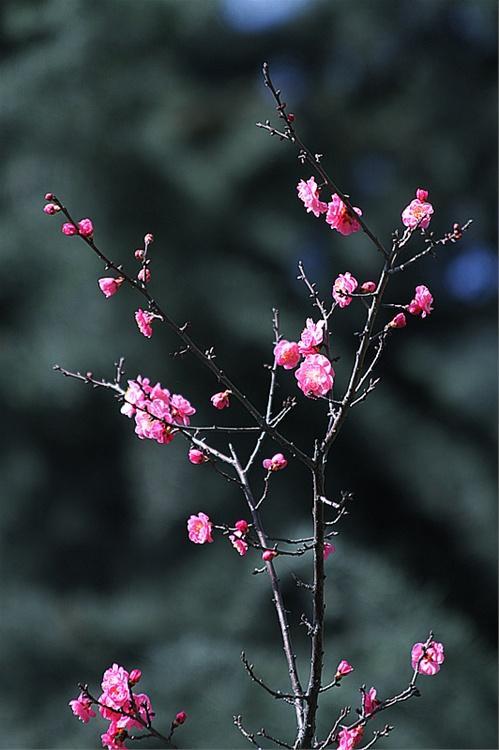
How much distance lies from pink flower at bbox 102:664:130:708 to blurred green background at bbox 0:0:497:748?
117 cm

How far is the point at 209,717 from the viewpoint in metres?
1.27

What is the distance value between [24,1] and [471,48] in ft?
3.40

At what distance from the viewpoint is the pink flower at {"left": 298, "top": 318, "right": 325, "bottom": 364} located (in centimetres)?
45

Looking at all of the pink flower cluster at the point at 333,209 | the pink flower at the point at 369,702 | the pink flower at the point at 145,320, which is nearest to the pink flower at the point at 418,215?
the pink flower cluster at the point at 333,209

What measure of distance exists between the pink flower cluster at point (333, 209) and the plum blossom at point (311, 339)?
57mm

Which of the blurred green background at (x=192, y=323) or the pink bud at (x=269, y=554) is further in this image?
the blurred green background at (x=192, y=323)

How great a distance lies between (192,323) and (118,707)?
1.39 metres

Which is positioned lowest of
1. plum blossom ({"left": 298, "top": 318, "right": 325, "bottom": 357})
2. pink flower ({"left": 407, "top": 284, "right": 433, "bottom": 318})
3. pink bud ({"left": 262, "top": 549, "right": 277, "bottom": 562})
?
pink bud ({"left": 262, "top": 549, "right": 277, "bottom": 562})

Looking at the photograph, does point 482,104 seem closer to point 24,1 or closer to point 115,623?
point 24,1

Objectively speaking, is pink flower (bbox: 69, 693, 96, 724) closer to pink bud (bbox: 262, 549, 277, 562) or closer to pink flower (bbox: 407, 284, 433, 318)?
pink bud (bbox: 262, 549, 277, 562)

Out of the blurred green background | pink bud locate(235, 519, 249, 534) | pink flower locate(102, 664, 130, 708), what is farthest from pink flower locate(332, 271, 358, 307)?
the blurred green background

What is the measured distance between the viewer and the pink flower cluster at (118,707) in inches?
18.5

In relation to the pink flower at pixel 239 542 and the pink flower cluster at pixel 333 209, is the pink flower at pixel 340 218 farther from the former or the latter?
the pink flower at pixel 239 542

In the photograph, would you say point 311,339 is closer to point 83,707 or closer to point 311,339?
point 311,339
